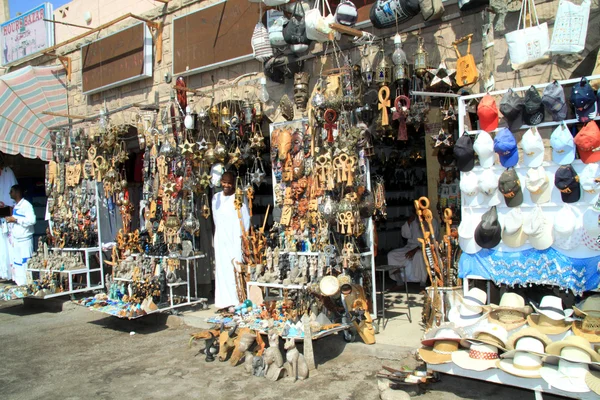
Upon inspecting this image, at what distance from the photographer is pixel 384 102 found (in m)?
5.28

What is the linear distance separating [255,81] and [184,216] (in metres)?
2.06

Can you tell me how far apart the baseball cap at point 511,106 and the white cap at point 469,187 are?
578mm

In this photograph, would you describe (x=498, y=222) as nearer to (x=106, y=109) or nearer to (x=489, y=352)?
(x=489, y=352)

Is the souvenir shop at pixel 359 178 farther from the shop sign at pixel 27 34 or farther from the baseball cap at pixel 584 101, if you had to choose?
the shop sign at pixel 27 34

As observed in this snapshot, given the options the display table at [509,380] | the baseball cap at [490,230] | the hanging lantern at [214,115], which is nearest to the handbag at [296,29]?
the hanging lantern at [214,115]

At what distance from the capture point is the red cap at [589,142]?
13.2ft

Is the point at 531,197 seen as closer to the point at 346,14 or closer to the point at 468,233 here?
the point at 468,233

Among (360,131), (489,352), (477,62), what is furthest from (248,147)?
(489,352)

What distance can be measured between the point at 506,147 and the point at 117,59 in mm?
6643

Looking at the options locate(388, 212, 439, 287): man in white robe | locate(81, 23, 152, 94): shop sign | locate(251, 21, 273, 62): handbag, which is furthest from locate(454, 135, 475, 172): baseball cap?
locate(81, 23, 152, 94): shop sign

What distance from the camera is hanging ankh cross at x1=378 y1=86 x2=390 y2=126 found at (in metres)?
5.26

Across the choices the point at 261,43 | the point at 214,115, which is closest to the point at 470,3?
the point at 261,43

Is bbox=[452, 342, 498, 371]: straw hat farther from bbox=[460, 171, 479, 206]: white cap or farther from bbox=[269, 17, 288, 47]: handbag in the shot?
bbox=[269, 17, 288, 47]: handbag

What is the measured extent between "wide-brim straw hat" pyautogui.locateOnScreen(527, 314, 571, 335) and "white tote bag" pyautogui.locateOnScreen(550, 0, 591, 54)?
7.08 ft
